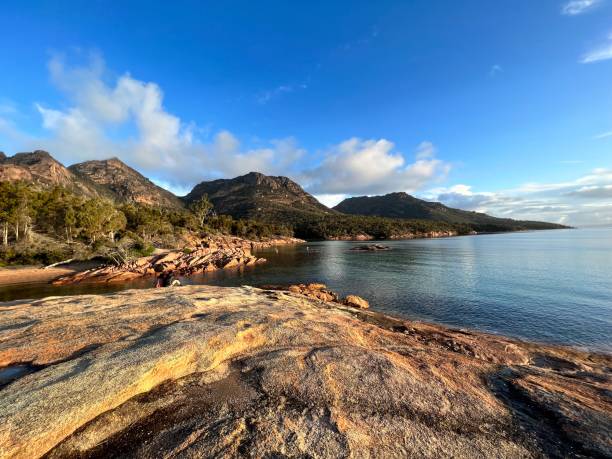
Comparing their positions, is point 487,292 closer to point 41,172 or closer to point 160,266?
point 160,266

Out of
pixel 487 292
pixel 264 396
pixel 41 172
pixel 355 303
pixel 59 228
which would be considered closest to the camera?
pixel 264 396

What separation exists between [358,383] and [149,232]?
86.6m

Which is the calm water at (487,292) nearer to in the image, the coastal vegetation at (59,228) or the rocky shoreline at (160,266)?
the rocky shoreline at (160,266)

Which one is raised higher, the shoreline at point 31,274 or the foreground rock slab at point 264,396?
the foreground rock slab at point 264,396

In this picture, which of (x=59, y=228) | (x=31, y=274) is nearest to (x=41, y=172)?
(x=59, y=228)

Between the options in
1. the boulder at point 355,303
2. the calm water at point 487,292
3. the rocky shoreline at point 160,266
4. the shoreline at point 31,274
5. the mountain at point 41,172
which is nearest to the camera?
the calm water at point 487,292

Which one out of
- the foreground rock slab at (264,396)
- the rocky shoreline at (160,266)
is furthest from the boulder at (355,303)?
the rocky shoreline at (160,266)

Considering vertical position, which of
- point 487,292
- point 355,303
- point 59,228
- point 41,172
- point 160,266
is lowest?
point 487,292

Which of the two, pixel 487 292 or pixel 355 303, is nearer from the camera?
pixel 355 303

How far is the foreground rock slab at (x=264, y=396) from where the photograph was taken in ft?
18.8

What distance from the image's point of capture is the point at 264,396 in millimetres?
7398

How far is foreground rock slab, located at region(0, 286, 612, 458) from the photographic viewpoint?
5.72 metres

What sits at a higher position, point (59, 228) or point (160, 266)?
point (59, 228)

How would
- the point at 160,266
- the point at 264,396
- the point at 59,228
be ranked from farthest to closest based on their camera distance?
the point at 59,228
the point at 160,266
the point at 264,396
